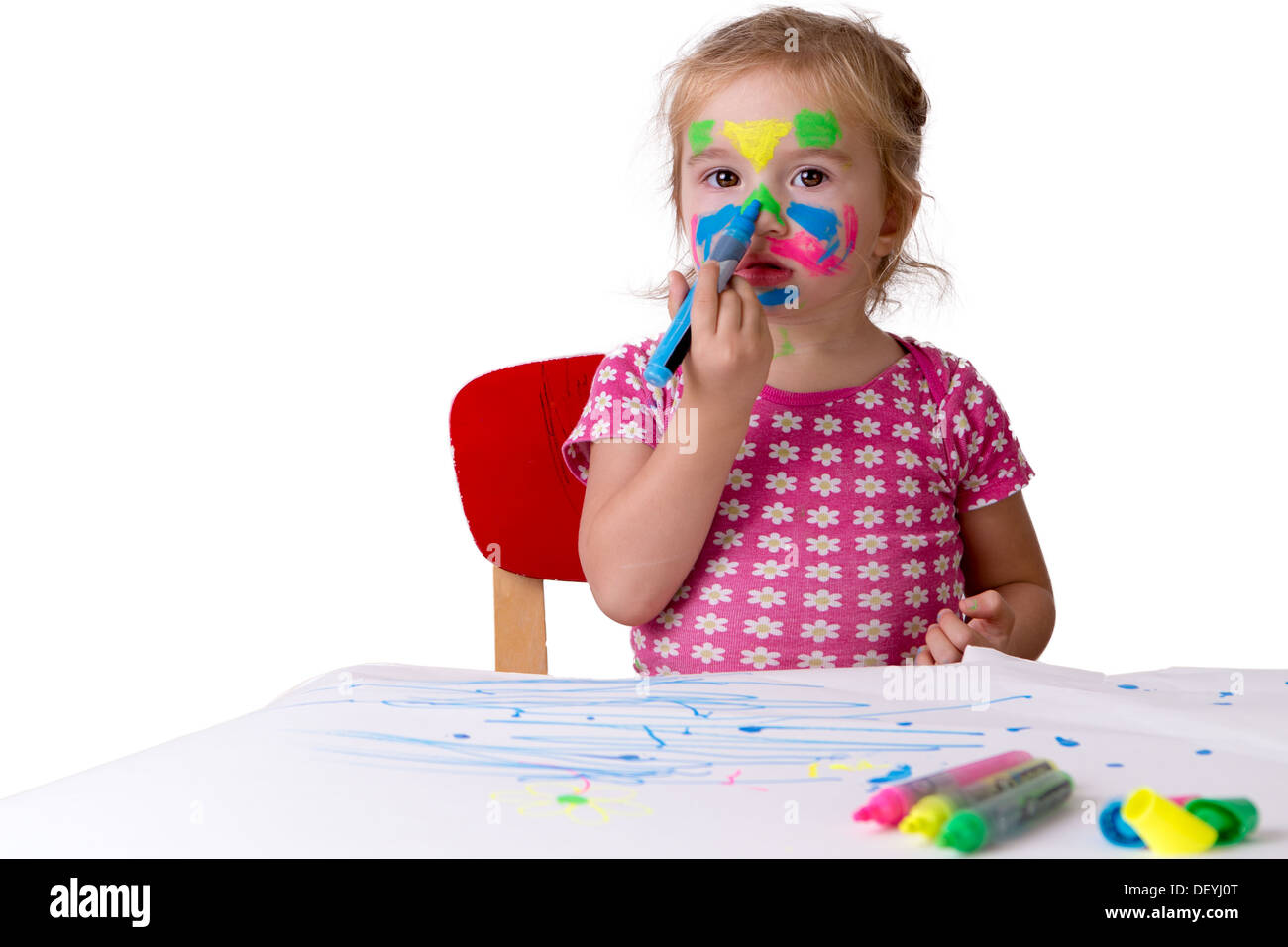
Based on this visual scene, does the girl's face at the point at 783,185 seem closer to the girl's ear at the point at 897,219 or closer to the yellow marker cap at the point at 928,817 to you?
the girl's ear at the point at 897,219

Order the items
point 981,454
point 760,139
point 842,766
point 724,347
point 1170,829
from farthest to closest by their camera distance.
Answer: point 981,454 < point 760,139 < point 724,347 < point 842,766 < point 1170,829

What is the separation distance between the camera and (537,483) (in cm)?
161

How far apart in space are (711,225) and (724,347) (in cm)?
18

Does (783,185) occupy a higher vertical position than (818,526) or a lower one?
higher

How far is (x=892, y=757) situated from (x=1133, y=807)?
20 centimetres

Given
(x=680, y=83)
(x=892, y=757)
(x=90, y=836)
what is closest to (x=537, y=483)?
(x=680, y=83)

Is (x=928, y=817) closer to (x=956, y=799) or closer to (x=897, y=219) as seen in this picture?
(x=956, y=799)

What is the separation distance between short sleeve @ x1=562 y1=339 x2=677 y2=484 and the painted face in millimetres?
150

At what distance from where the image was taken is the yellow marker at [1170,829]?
2.44 feet

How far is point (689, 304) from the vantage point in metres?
1.34

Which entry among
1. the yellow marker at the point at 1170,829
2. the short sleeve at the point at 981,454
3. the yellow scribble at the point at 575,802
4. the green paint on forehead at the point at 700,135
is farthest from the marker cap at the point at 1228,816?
the green paint on forehead at the point at 700,135

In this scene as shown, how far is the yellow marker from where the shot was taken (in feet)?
2.44

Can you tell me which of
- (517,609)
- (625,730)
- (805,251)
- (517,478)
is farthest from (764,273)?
(625,730)
